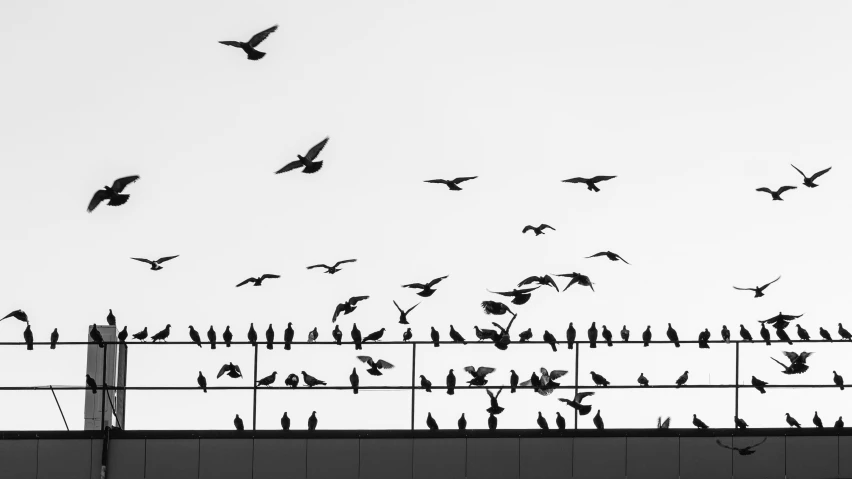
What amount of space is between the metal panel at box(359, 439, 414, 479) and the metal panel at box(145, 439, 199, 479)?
91.5 inches

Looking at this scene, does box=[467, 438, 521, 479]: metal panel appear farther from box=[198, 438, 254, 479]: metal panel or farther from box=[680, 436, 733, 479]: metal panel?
box=[198, 438, 254, 479]: metal panel

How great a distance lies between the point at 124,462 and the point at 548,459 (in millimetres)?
5825

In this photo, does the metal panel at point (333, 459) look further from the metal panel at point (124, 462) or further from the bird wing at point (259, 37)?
the bird wing at point (259, 37)

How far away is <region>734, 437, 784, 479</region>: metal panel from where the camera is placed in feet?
75.6

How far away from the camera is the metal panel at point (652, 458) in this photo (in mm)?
22938

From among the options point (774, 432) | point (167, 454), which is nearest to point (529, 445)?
point (774, 432)

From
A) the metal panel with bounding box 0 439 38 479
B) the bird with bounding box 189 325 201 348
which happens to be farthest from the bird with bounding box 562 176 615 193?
the metal panel with bounding box 0 439 38 479

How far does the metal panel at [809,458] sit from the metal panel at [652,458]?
1.62m

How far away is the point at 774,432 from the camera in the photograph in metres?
23.1

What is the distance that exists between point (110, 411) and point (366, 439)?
3984 millimetres

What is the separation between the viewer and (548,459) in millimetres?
23000

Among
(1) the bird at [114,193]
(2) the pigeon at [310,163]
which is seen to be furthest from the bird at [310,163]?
(1) the bird at [114,193]

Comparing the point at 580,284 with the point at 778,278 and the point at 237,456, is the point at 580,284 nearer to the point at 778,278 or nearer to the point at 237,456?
the point at 778,278

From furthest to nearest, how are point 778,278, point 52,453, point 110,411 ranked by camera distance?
point 778,278 → point 110,411 → point 52,453
